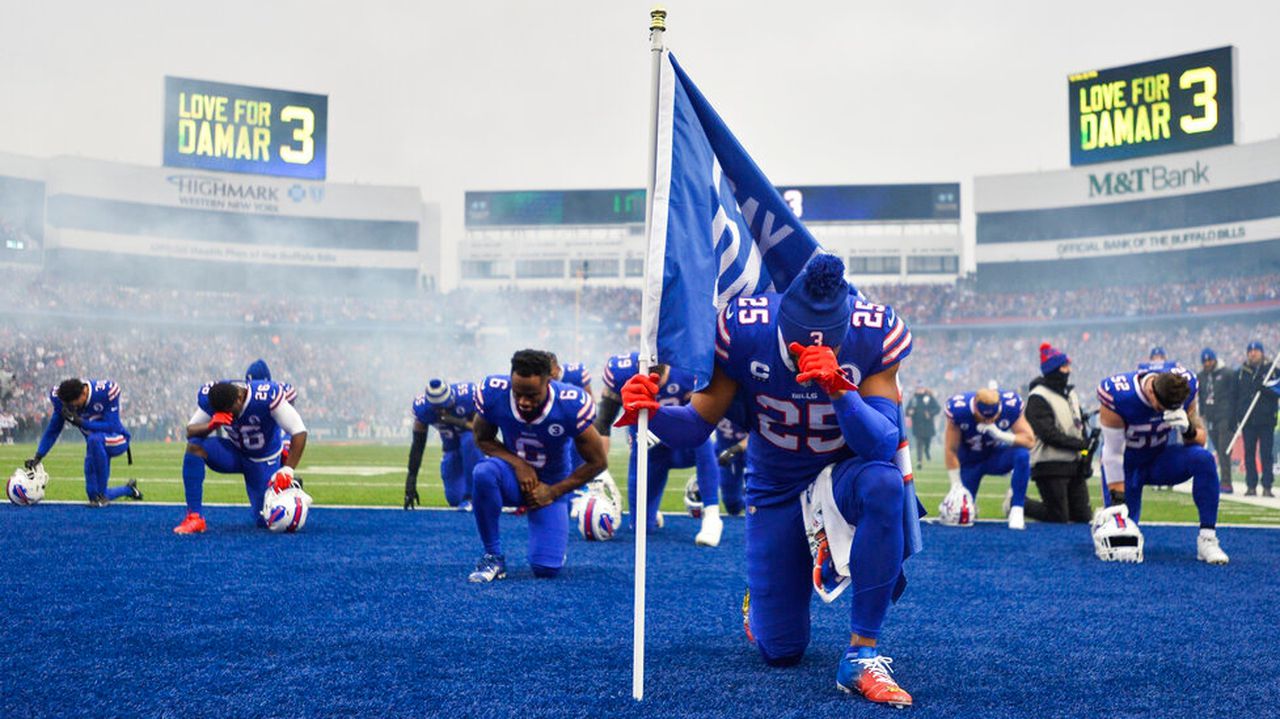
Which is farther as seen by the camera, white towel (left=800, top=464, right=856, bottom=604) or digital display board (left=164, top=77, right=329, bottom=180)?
digital display board (left=164, top=77, right=329, bottom=180)

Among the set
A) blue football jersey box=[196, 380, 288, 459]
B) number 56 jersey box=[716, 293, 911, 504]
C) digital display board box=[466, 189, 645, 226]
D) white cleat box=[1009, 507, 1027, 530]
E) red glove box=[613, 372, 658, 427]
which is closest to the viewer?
red glove box=[613, 372, 658, 427]

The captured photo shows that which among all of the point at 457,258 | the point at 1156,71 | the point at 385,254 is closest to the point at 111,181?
the point at 385,254

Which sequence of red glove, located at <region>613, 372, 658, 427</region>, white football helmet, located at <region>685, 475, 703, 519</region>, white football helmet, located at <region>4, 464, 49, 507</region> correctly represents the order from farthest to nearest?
white football helmet, located at <region>4, 464, 49, 507</region> < white football helmet, located at <region>685, 475, 703, 519</region> < red glove, located at <region>613, 372, 658, 427</region>

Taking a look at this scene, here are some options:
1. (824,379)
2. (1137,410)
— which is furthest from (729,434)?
(824,379)

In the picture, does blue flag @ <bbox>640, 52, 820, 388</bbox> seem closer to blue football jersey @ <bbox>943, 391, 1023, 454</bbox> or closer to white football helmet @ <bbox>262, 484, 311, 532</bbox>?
white football helmet @ <bbox>262, 484, 311, 532</bbox>

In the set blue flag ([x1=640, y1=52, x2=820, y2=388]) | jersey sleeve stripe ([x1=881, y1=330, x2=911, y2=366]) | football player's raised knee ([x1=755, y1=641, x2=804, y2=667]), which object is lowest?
football player's raised knee ([x1=755, y1=641, x2=804, y2=667])

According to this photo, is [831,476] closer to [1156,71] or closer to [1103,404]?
[1103,404]

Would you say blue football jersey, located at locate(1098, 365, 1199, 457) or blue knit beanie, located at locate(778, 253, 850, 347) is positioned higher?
blue knit beanie, located at locate(778, 253, 850, 347)

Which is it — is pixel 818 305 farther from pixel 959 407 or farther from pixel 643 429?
pixel 959 407

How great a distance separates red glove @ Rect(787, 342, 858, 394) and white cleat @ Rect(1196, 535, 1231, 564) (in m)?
5.31

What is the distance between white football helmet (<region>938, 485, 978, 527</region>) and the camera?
10.9 meters

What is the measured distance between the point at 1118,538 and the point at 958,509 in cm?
283

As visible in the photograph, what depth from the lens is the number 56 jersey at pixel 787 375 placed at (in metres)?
4.32

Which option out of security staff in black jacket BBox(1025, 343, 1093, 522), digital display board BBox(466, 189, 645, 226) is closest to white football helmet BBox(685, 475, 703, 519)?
security staff in black jacket BBox(1025, 343, 1093, 522)
